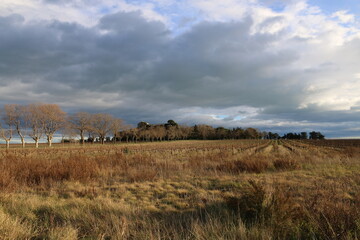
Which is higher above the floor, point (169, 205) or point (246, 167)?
point (246, 167)

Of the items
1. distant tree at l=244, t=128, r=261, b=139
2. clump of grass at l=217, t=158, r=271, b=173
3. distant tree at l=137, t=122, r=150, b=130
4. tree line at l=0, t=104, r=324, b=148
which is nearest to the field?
clump of grass at l=217, t=158, r=271, b=173

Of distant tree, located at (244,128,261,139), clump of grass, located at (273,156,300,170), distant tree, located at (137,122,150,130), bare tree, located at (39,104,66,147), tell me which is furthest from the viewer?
distant tree, located at (244,128,261,139)

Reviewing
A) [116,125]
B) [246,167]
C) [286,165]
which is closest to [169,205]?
[246,167]

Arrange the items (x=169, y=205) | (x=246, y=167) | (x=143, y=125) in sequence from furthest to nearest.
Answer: (x=143, y=125), (x=246, y=167), (x=169, y=205)

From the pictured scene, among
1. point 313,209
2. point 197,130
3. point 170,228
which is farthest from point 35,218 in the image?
point 197,130

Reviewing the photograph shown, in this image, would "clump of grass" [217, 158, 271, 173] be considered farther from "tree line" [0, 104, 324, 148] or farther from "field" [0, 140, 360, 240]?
"tree line" [0, 104, 324, 148]

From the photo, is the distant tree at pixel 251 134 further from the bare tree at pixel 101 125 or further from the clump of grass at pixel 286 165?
the clump of grass at pixel 286 165

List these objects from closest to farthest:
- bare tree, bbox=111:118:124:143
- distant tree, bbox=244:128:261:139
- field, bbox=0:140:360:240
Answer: field, bbox=0:140:360:240
bare tree, bbox=111:118:124:143
distant tree, bbox=244:128:261:139

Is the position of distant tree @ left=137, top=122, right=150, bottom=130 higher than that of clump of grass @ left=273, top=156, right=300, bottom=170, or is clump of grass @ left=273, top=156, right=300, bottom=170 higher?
distant tree @ left=137, top=122, right=150, bottom=130

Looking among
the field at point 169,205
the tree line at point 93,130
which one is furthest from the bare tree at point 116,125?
the field at point 169,205

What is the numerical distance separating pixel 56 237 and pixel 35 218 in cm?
168

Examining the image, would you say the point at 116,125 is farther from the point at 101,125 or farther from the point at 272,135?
the point at 272,135

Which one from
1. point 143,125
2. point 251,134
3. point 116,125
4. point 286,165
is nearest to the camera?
point 286,165

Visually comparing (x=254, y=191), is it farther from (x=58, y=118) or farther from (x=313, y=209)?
(x=58, y=118)
